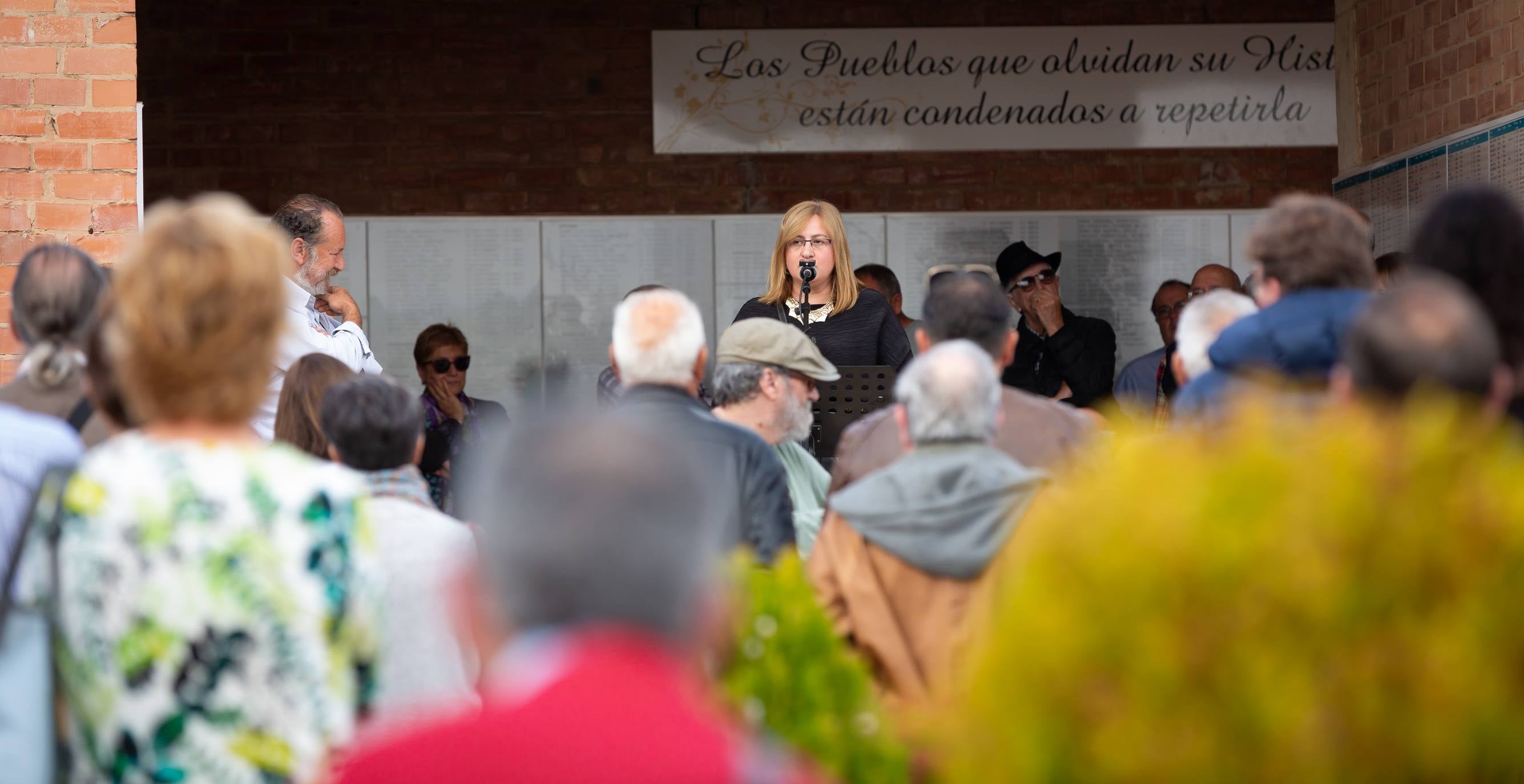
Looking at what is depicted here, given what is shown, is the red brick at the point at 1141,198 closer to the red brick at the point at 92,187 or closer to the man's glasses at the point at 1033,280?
the man's glasses at the point at 1033,280

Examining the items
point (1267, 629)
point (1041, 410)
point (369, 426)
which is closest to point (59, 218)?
point (369, 426)

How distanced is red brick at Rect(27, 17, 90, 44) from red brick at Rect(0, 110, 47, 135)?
0.21 meters

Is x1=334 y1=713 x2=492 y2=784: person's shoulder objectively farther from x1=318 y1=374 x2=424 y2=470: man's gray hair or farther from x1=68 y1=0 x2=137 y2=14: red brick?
x1=68 y1=0 x2=137 y2=14: red brick

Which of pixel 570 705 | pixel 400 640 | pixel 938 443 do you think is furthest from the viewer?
pixel 938 443

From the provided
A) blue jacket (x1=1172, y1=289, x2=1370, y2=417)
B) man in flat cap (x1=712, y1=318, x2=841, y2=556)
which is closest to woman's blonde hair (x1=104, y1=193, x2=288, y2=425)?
blue jacket (x1=1172, y1=289, x2=1370, y2=417)

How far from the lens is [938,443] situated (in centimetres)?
301

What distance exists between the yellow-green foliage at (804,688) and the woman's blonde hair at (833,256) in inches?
123

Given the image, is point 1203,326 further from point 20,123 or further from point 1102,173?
point 1102,173

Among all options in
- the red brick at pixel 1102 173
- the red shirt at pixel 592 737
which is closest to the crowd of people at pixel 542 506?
the red shirt at pixel 592 737

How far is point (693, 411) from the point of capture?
11.3 feet

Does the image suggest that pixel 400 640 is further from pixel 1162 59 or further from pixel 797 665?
pixel 1162 59

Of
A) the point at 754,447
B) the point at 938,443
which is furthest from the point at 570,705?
the point at 754,447

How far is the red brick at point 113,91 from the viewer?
16.4ft

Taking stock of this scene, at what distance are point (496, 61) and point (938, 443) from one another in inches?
247
